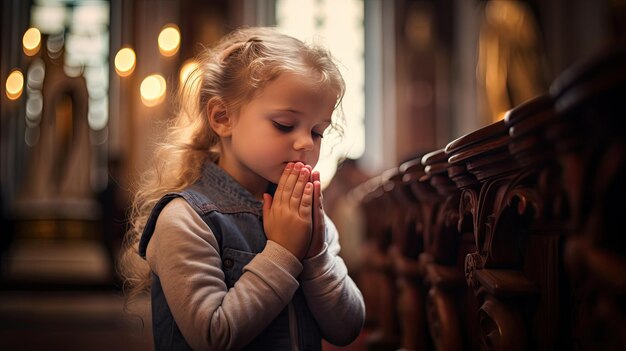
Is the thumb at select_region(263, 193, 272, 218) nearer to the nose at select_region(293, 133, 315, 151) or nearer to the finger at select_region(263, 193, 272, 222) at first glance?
the finger at select_region(263, 193, 272, 222)

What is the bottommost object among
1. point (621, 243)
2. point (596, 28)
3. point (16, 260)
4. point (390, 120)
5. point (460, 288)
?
point (16, 260)

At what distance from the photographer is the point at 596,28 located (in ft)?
23.2

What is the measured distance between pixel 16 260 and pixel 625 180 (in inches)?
319

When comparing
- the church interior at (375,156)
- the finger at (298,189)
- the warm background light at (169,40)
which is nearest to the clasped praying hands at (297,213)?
the finger at (298,189)

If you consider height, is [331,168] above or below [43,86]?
below

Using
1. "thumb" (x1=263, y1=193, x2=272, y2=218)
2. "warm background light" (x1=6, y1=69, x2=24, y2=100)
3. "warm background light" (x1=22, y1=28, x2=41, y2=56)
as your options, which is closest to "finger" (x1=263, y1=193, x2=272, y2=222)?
"thumb" (x1=263, y1=193, x2=272, y2=218)

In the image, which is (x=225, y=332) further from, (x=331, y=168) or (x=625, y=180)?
(x=331, y=168)

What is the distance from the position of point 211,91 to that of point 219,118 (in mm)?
71

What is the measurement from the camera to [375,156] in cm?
863

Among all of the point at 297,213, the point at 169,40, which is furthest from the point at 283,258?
the point at 169,40


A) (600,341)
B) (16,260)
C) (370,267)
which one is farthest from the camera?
(16,260)

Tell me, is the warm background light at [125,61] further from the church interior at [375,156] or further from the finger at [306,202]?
the finger at [306,202]

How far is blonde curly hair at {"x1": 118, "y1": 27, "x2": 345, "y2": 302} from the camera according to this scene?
1423 mm

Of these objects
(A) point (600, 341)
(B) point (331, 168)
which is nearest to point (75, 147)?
(B) point (331, 168)
